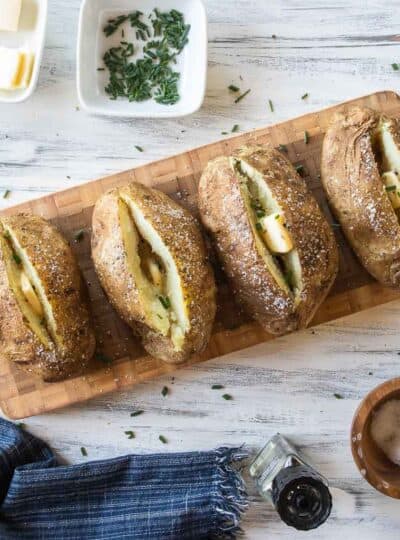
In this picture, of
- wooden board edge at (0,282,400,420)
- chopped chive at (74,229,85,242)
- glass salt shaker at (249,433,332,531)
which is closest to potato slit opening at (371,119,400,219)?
wooden board edge at (0,282,400,420)

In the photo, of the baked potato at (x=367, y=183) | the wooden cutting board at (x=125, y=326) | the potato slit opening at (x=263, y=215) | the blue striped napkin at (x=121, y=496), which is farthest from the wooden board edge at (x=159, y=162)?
the blue striped napkin at (x=121, y=496)

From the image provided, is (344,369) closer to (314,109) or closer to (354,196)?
(354,196)

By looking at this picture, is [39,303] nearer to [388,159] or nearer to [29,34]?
[29,34]

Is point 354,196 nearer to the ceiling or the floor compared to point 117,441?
nearer to the ceiling

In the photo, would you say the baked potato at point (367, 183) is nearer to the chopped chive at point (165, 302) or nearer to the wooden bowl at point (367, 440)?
the wooden bowl at point (367, 440)

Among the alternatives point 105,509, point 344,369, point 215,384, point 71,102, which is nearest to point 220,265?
point 215,384

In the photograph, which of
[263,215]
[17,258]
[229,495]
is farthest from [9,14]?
[229,495]
